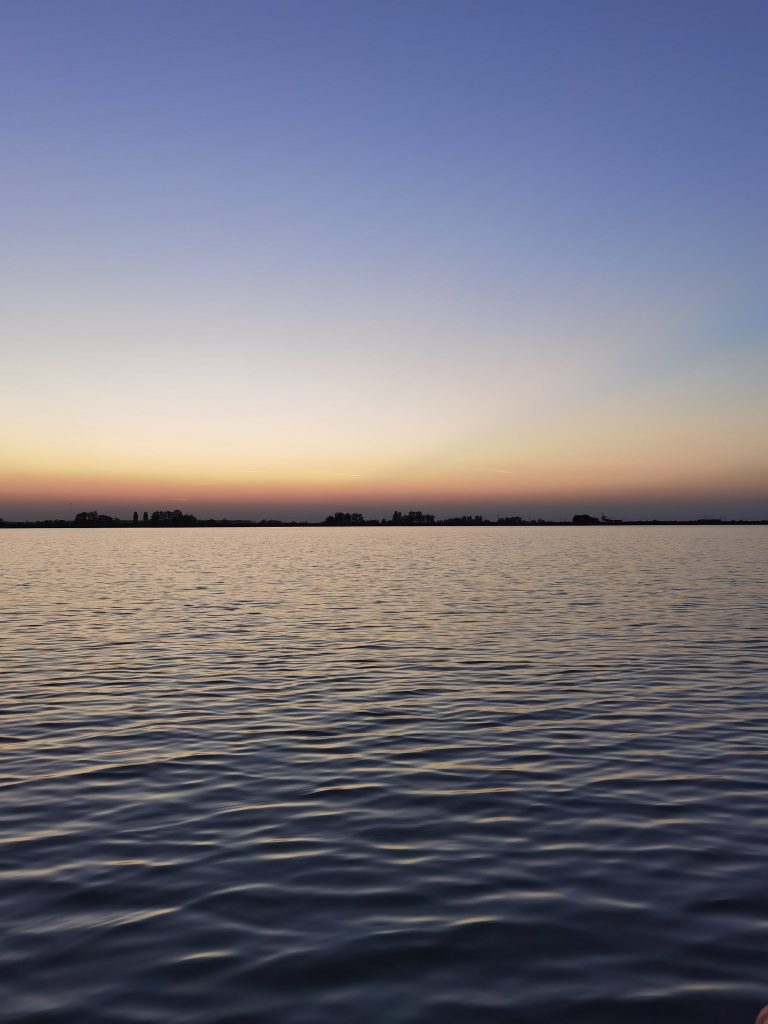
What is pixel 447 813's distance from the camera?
1276 centimetres

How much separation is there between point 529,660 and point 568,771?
40.6 feet

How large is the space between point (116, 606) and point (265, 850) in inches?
1499

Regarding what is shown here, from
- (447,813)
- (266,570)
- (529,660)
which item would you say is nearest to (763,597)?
(529,660)

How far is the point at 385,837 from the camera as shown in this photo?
11.7m

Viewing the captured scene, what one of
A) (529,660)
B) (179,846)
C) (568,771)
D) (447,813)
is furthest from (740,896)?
(529,660)

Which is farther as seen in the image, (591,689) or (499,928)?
(591,689)

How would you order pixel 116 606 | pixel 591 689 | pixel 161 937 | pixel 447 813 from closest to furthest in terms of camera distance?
pixel 161 937 < pixel 447 813 < pixel 591 689 < pixel 116 606

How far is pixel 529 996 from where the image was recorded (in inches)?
302

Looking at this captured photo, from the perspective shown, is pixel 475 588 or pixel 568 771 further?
pixel 475 588

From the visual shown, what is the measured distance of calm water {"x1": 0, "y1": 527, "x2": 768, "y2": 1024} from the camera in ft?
25.6

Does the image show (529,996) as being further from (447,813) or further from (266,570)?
(266,570)

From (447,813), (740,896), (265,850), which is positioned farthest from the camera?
(447,813)

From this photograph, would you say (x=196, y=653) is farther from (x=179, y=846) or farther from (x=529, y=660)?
(x=179, y=846)

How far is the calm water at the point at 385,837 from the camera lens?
7.81 m
